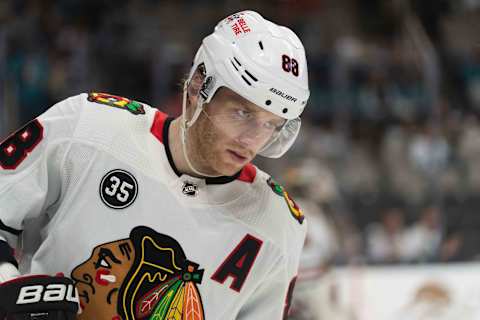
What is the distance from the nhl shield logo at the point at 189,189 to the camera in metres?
1.69

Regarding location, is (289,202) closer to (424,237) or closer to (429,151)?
(424,237)

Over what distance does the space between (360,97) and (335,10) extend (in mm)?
1177

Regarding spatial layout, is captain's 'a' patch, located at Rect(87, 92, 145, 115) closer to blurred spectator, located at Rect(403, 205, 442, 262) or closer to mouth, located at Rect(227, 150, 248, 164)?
mouth, located at Rect(227, 150, 248, 164)

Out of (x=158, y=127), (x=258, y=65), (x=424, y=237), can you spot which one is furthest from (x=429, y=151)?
(x=258, y=65)

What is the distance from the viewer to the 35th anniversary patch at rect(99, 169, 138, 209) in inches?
65.6

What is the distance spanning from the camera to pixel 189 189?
1691mm

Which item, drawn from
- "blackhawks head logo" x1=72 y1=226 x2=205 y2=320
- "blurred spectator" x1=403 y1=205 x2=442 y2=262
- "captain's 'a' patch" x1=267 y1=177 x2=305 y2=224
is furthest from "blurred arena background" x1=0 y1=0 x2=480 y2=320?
"blackhawks head logo" x1=72 y1=226 x2=205 y2=320

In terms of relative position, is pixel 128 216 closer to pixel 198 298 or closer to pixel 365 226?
pixel 198 298

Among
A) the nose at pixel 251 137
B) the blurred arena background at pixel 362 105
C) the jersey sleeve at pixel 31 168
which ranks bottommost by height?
the blurred arena background at pixel 362 105

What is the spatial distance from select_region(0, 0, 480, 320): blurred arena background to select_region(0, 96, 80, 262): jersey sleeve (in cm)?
236

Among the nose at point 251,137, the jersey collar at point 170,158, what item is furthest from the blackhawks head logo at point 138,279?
the nose at point 251,137

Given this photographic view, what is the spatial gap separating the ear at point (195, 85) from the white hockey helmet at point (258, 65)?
0.03 m

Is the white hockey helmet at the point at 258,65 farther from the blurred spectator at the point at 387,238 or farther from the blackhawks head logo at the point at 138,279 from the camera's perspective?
the blurred spectator at the point at 387,238

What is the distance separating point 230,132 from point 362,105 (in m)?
3.68
